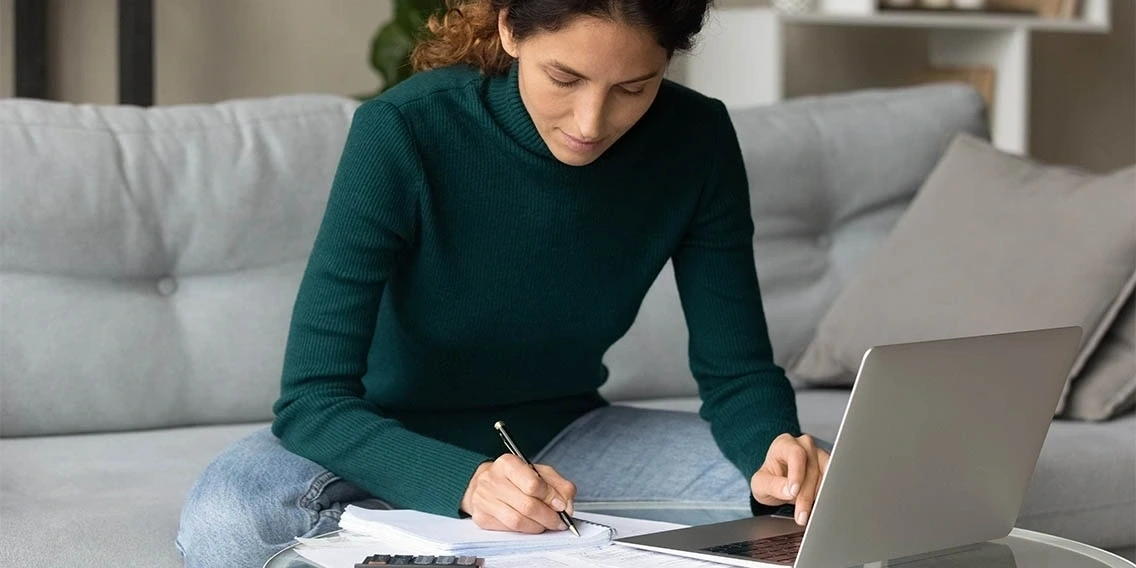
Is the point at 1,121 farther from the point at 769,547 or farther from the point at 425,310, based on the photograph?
the point at 769,547

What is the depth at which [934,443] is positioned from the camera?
1089 millimetres

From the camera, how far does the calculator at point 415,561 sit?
1.04 m

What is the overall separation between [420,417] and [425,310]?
138mm

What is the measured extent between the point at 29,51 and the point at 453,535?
2.11 metres

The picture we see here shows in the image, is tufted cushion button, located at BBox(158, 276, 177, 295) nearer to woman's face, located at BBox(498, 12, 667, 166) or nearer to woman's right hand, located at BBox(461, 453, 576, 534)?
woman's face, located at BBox(498, 12, 667, 166)

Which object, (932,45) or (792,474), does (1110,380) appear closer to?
(792,474)

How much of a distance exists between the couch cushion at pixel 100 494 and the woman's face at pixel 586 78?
0.58m

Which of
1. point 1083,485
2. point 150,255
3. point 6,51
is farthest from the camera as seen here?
point 6,51

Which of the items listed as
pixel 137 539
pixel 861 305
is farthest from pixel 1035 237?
pixel 137 539

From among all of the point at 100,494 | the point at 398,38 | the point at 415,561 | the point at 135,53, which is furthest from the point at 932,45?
the point at 415,561

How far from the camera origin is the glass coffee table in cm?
116

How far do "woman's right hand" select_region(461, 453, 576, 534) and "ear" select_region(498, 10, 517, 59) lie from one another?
42 centimetres

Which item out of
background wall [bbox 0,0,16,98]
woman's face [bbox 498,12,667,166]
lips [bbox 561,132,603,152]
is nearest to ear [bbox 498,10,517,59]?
woman's face [bbox 498,12,667,166]

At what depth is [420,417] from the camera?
5.04 ft
